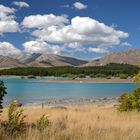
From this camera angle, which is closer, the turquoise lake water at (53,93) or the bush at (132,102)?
the bush at (132,102)

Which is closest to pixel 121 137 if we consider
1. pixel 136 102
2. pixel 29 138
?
pixel 29 138

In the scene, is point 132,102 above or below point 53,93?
above

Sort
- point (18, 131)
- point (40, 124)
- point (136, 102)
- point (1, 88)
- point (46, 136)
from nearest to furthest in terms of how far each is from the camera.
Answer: point (46, 136)
point (18, 131)
point (40, 124)
point (1, 88)
point (136, 102)

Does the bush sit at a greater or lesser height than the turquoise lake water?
greater

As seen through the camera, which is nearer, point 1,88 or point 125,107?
point 1,88

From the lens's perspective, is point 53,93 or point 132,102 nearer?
point 132,102

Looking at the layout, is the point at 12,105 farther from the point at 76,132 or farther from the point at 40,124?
the point at 76,132

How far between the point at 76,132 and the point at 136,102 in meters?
11.7

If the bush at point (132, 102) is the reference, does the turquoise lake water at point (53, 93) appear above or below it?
below

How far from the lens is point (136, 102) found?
20391 mm

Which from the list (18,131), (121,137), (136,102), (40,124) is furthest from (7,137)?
(136,102)

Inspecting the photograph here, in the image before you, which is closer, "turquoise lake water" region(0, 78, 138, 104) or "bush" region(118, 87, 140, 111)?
"bush" region(118, 87, 140, 111)

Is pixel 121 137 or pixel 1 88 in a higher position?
pixel 1 88

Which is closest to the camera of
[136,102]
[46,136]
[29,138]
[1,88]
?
[29,138]
